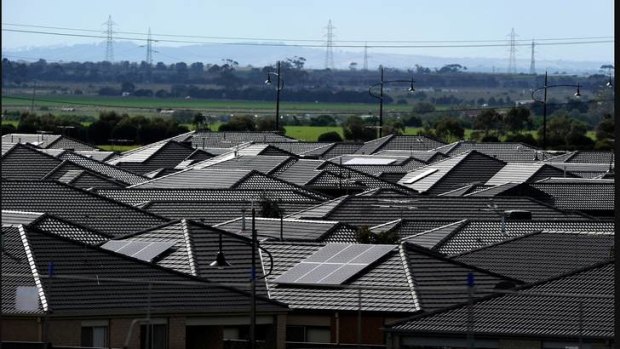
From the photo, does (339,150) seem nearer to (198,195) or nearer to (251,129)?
(198,195)

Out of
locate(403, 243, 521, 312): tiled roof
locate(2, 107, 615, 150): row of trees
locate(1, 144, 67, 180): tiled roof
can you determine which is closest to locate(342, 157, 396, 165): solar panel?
locate(1, 144, 67, 180): tiled roof

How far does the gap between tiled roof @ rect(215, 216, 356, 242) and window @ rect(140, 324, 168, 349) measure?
1634cm

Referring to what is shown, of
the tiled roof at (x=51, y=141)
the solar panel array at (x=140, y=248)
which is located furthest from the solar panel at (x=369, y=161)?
the solar panel array at (x=140, y=248)

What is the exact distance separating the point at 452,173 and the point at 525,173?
3.03 metres

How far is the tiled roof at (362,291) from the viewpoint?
1218 inches

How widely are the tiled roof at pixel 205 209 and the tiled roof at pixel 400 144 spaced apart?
138 ft

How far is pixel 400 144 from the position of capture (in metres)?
106

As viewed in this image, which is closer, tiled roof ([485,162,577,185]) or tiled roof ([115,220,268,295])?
tiled roof ([115,220,268,295])

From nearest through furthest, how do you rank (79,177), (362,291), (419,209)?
1. (362,291)
2. (419,209)
3. (79,177)

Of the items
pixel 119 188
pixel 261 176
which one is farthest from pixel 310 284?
pixel 261 176

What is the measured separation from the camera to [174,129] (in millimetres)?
137500

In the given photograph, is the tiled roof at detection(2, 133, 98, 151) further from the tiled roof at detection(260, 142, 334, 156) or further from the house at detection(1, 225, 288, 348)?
the house at detection(1, 225, 288, 348)

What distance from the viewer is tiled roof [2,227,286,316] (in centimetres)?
2677

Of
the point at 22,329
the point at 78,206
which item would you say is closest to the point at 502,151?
the point at 78,206
